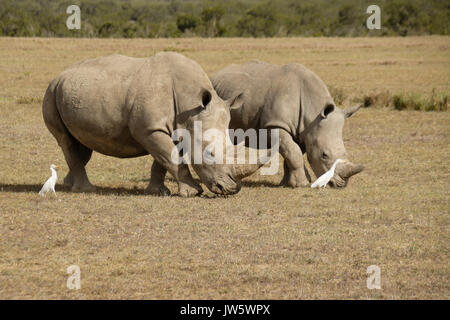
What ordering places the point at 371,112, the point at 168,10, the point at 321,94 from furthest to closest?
the point at 168,10, the point at 371,112, the point at 321,94

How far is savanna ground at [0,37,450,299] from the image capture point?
7246 mm

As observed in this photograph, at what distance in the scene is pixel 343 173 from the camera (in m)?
11.6

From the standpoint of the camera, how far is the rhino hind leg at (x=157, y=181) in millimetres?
11266

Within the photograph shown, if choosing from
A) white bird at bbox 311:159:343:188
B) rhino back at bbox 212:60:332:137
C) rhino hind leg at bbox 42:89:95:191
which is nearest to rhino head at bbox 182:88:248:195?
white bird at bbox 311:159:343:188

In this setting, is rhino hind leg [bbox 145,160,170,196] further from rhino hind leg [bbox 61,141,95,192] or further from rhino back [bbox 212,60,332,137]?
rhino back [bbox 212,60,332,137]

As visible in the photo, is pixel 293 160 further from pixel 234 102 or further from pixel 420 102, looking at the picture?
pixel 420 102

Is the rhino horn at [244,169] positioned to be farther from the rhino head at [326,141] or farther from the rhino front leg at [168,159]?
the rhino head at [326,141]

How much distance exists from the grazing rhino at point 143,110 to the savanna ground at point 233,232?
1.38 ft

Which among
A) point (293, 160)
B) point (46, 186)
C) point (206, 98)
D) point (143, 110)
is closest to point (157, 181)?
point (143, 110)

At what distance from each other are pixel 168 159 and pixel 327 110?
2.75 meters
